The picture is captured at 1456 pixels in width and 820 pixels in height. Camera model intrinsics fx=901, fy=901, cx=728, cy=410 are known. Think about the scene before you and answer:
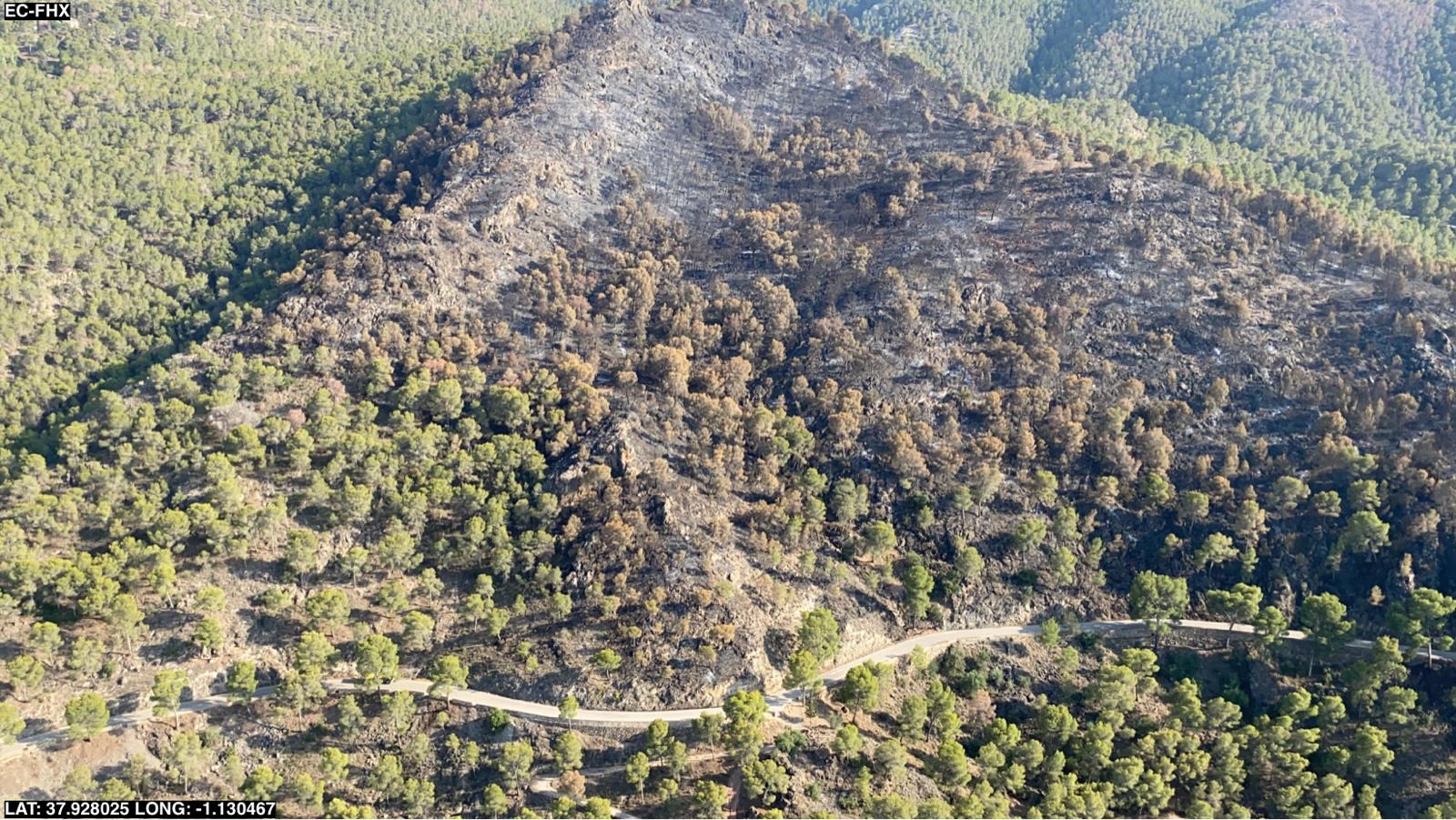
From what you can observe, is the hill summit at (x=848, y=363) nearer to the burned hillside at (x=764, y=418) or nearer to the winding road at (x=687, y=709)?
the burned hillside at (x=764, y=418)

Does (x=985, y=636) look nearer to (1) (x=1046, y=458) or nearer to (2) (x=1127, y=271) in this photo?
(1) (x=1046, y=458)

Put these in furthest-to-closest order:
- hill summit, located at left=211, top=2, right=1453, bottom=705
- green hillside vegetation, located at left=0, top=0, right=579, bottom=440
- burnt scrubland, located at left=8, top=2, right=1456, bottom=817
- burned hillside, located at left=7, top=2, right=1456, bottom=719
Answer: green hillside vegetation, located at left=0, top=0, right=579, bottom=440 → hill summit, located at left=211, top=2, right=1453, bottom=705 → burned hillside, located at left=7, top=2, right=1456, bottom=719 → burnt scrubland, located at left=8, top=2, right=1456, bottom=817

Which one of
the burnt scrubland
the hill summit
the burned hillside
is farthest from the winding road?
the hill summit

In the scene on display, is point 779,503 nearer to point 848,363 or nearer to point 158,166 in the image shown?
point 848,363

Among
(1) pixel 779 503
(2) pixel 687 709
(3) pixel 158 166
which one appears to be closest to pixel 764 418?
(1) pixel 779 503

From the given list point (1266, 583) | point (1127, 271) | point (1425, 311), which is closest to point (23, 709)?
point (1266, 583)

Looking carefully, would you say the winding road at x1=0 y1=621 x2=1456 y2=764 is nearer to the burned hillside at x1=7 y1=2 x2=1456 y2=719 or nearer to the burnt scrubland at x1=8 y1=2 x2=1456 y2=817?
the burnt scrubland at x1=8 y1=2 x2=1456 y2=817
